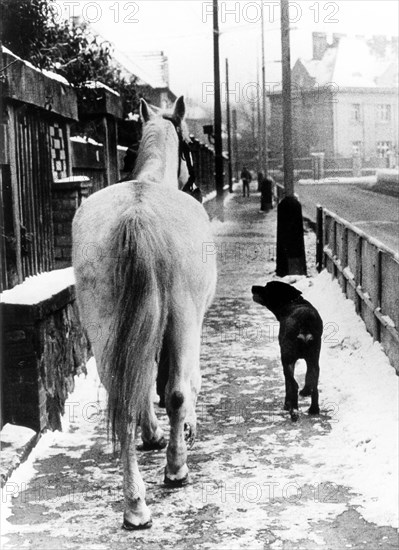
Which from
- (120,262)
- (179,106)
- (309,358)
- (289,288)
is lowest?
(309,358)

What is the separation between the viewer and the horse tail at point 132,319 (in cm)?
414

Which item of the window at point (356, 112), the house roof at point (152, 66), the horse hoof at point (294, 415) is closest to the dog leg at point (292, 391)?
the horse hoof at point (294, 415)

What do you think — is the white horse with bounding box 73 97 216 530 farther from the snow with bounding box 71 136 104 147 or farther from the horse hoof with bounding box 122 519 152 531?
the snow with bounding box 71 136 104 147

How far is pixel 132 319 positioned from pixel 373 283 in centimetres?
360

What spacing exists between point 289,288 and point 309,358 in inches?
20.7

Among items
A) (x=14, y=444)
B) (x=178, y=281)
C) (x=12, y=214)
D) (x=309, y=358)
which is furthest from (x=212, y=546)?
(x=12, y=214)

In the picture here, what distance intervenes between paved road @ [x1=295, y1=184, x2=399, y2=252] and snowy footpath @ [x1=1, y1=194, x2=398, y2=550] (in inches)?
405

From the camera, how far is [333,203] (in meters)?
30.9

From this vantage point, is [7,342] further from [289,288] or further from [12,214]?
[289,288]

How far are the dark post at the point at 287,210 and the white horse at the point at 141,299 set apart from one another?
1185mm

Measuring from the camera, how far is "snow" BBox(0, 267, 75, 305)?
5387 mm

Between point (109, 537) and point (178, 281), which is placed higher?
point (178, 281)

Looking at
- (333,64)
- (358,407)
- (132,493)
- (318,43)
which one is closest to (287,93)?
(318,43)

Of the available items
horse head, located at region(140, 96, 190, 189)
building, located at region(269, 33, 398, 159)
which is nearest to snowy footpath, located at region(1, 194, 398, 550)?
horse head, located at region(140, 96, 190, 189)
